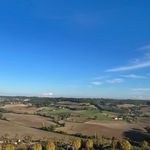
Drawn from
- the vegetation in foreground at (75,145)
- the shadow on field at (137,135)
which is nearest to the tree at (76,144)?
the vegetation in foreground at (75,145)

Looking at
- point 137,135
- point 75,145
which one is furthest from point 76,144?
point 137,135

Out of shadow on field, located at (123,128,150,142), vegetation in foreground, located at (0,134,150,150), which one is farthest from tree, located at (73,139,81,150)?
shadow on field, located at (123,128,150,142)

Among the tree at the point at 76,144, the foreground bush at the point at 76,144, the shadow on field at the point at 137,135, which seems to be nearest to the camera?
the foreground bush at the point at 76,144

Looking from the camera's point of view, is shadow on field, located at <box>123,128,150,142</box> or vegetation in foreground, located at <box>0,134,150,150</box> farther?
shadow on field, located at <box>123,128,150,142</box>

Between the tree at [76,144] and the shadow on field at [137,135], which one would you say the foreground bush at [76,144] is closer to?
the tree at [76,144]

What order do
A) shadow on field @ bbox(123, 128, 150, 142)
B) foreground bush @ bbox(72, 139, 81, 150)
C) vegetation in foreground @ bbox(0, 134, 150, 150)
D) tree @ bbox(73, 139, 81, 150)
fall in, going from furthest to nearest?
shadow on field @ bbox(123, 128, 150, 142)
tree @ bbox(73, 139, 81, 150)
foreground bush @ bbox(72, 139, 81, 150)
vegetation in foreground @ bbox(0, 134, 150, 150)

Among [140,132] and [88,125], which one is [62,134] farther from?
[140,132]

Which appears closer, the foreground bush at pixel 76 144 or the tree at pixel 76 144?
the foreground bush at pixel 76 144

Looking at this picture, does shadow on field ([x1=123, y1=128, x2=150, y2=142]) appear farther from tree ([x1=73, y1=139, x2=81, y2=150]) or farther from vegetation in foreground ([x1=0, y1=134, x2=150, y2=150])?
tree ([x1=73, y1=139, x2=81, y2=150])

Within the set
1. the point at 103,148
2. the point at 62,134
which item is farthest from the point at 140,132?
the point at 103,148

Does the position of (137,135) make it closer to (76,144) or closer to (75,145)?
(76,144)

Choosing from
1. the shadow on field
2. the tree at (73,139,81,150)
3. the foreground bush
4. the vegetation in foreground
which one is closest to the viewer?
the vegetation in foreground
